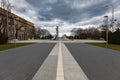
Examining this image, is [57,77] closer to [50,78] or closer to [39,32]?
[50,78]

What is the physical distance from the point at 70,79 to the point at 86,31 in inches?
5132

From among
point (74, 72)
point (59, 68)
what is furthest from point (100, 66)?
point (74, 72)

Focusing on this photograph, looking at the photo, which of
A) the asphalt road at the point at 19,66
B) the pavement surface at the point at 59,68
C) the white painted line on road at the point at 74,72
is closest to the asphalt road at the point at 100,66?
the pavement surface at the point at 59,68

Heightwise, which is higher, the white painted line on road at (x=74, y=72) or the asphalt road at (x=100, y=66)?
the white painted line on road at (x=74, y=72)

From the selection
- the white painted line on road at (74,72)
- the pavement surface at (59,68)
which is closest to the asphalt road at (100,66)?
the pavement surface at (59,68)

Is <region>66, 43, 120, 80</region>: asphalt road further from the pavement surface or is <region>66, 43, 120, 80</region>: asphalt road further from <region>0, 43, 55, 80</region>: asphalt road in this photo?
<region>0, 43, 55, 80</region>: asphalt road

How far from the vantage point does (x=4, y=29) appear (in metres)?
64.6

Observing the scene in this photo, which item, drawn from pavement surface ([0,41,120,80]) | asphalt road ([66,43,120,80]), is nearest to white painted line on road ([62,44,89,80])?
pavement surface ([0,41,120,80])

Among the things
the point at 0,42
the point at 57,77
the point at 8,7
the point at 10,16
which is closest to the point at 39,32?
the point at 10,16

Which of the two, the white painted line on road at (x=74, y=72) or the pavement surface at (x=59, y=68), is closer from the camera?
the white painted line on road at (x=74, y=72)

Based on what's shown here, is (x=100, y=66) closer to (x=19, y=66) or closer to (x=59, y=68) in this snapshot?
(x=59, y=68)

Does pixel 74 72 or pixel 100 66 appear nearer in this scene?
pixel 74 72

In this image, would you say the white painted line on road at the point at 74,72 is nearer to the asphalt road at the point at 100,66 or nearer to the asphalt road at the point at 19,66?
the asphalt road at the point at 100,66

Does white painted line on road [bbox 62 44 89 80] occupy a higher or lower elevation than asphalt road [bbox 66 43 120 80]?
higher
